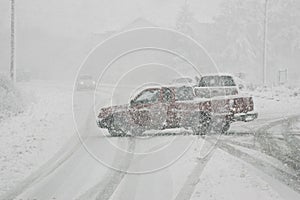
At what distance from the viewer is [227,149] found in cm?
1006

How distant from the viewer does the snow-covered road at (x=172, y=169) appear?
274 inches

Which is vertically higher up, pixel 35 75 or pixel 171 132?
pixel 35 75

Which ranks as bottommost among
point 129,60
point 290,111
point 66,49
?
point 290,111

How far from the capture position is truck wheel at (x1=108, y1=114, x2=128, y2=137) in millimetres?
12312

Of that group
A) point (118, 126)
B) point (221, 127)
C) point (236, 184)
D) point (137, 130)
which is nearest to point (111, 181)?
point (236, 184)

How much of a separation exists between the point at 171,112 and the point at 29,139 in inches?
189

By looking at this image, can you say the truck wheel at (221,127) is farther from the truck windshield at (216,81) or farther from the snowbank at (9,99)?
the snowbank at (9,99)

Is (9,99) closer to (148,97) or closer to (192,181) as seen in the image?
(148,97)

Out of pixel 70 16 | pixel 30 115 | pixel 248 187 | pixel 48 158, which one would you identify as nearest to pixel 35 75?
pixel 70 16

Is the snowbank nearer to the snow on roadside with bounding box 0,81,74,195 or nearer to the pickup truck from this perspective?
the snow on roadside with bounding box 0,81,74,195

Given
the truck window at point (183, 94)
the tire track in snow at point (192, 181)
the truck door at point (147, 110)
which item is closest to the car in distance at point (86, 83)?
the truck door at point (147, 110)

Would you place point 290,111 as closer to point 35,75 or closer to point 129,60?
point 129,60

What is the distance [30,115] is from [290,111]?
12909 millimetres

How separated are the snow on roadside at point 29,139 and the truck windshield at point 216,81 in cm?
564
